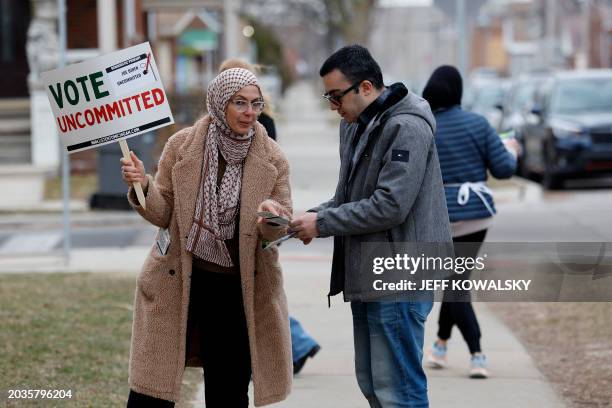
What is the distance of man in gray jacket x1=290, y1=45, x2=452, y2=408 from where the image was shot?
4.52m

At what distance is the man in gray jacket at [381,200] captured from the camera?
178 inches

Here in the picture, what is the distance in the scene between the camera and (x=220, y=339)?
5074mm

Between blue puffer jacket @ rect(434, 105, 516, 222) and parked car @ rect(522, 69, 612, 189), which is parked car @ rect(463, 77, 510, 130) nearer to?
parked car @ rect(522, 69, 612, 189)

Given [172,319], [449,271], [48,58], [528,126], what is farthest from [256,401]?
[48,58]

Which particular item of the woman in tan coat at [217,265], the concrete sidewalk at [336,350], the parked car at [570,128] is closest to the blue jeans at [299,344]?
the concrete sidewalk at [336,350]

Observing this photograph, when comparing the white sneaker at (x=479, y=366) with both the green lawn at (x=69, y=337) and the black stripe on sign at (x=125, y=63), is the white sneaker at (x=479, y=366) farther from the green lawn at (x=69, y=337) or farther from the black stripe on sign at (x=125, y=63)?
the black stripe on sign at (x=125, y=63)

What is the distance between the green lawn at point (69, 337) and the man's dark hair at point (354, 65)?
104 inches

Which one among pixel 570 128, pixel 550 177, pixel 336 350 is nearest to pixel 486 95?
pixel 550 177

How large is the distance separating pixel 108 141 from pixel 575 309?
17.5 feet

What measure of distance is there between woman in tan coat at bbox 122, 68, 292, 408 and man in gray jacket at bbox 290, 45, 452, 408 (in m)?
0.35

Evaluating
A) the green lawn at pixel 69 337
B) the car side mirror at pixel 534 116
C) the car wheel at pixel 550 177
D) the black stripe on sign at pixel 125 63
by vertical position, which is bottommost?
the car wheel at pixel 550 177

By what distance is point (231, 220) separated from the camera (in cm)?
495

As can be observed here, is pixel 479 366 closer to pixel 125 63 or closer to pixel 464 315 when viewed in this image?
pixel 464 315

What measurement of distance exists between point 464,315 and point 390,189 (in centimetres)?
281
